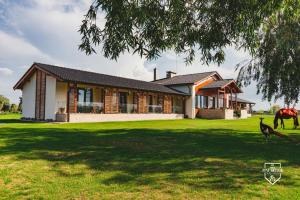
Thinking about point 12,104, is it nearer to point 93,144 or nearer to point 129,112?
point 129,112

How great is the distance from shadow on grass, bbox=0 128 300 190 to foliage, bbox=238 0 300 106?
238cm

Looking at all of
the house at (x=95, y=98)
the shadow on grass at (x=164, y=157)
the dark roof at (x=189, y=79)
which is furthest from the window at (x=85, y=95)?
the shadow on grass at (x=164, y=157)

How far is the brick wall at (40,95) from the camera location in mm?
26547

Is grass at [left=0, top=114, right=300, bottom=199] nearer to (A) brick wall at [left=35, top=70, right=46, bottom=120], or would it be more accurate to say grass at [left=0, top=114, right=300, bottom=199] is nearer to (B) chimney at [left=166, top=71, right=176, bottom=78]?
(A) brick wall at [left=35, top=70, right=46, bottom=120]

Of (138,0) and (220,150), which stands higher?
(138,0)

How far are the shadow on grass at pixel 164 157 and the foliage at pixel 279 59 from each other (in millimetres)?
2384

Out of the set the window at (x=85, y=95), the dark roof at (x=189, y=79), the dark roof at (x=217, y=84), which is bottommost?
the window at (x=85, y=95)

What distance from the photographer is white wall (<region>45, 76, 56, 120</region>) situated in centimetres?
2556

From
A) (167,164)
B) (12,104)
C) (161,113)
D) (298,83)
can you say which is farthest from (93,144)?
(12,104)

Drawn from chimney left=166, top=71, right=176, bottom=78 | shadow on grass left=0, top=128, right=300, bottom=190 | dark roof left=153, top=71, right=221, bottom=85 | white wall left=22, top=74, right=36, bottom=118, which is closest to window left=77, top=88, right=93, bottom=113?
white wall left=22, top=74, right=36, bottom=118

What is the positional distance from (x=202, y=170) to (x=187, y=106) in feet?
102

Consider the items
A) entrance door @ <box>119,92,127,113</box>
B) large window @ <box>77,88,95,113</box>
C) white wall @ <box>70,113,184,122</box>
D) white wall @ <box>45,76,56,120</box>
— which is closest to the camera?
white wall @ <box>70,113,184,122</box>

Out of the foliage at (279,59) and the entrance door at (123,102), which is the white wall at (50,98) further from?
the foliage at (279,59)

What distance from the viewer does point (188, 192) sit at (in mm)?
5934
